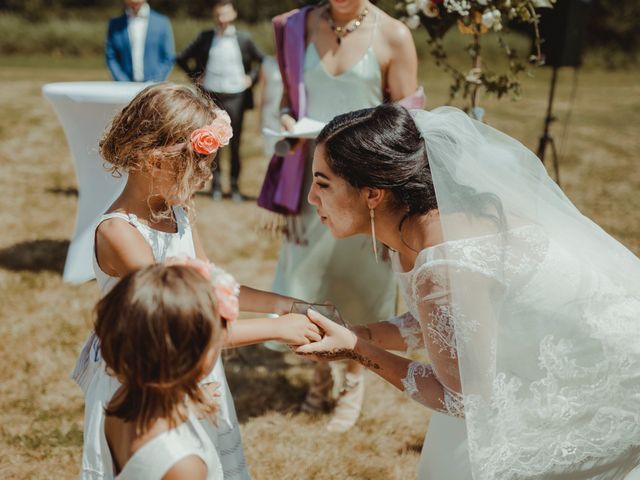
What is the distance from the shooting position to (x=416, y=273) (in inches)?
79.1

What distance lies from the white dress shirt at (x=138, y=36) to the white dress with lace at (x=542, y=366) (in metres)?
5.45

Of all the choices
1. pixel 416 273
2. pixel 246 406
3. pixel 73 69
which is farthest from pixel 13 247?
pixel 73 69

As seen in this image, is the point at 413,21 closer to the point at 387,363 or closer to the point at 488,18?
the point at 488,18

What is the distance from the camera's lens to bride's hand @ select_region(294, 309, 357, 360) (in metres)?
2.17

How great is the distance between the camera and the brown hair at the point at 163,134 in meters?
2.12

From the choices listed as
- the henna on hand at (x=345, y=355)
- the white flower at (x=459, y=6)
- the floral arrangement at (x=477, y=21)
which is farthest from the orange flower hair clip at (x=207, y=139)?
the white flower at (x=459, y=6)

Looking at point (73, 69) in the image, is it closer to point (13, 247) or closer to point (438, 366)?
point (13, 247)

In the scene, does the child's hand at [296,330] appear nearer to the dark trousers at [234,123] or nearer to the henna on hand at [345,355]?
the henna on hand at [345,355]

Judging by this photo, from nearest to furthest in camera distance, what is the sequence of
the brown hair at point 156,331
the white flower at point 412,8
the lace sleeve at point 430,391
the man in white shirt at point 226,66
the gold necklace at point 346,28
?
the brown hair at point 156,331 < the lace sleeve at point 430,391 < the gold necklace at point 346,28 < the white flower at point 412,8 < the man in white shirt at point 226,66

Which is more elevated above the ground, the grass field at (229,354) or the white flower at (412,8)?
the white flower at (412,8)

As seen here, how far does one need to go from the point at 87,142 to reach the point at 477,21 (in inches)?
106

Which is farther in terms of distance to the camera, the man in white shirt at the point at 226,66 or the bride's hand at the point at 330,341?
the man in white shirt at the point at 226,66

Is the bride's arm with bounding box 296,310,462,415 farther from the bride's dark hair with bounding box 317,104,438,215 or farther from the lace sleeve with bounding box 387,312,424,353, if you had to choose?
the bride's dark hair with bounding box 317,104,438,215

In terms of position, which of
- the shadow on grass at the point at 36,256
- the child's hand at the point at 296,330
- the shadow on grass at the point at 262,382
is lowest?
the shadow on grass at the point at 36,256
